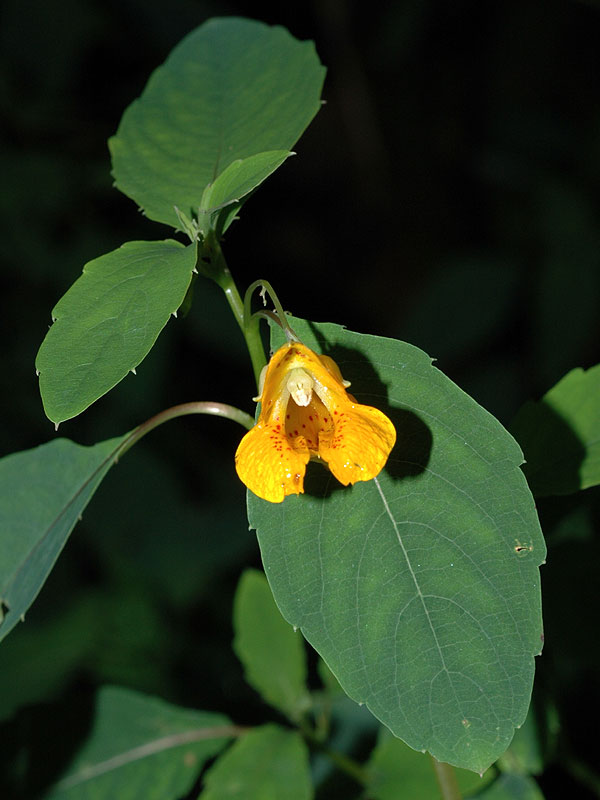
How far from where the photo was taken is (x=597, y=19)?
5492 mm

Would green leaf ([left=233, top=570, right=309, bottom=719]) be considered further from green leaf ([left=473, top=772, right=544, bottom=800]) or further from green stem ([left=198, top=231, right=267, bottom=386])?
green stem ([left=198, top=231, right=267, bottom=386])

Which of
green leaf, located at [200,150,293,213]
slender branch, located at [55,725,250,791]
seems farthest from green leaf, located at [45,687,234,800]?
green leaf, located at [200,150,293,213]

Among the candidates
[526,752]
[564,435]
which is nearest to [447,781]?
[526,752]

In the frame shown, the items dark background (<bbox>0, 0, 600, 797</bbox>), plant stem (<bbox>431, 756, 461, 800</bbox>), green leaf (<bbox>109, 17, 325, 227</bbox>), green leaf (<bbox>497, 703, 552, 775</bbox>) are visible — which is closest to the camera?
plant stem (<bbox>431, 756, 461, 800</bbox>)

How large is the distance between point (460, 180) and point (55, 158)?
8.66 feet

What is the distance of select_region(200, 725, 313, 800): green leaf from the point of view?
190 centimetres

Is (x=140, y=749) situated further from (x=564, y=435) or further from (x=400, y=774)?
(x=564, y=435)

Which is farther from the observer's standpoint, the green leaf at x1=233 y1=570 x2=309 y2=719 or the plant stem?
the green leaf at x1=233 y1=570 x2=309 y2=719

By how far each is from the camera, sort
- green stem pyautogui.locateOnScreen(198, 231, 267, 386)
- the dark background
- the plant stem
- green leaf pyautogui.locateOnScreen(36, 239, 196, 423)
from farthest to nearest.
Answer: the dark background, the plant stem, green stem pyautogui.locateOnScreen(198, 231, 267, 386), green leaf pyautogui.locateOnScreen(36, 239, 196, 423)

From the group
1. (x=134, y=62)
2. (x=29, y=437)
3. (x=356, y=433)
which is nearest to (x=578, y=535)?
(x=356, y=433)

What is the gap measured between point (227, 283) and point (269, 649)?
1155 mm

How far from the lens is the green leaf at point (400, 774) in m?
1.92

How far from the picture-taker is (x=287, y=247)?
17.8 feet

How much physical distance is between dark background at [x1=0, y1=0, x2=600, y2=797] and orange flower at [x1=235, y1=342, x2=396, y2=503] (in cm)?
160
